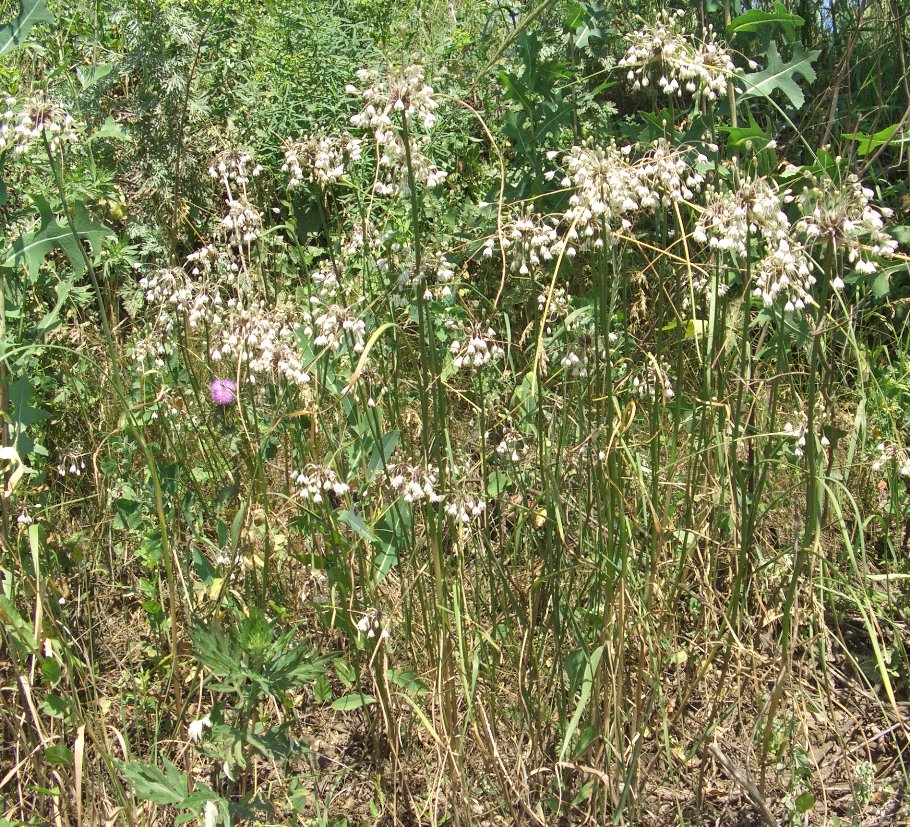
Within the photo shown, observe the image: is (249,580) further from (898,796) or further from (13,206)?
(13,206)

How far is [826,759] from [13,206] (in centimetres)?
338

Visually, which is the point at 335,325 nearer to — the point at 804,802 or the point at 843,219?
the point at 843,219

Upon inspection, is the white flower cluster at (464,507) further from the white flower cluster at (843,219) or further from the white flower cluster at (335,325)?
the white flower cluster at (843,219)

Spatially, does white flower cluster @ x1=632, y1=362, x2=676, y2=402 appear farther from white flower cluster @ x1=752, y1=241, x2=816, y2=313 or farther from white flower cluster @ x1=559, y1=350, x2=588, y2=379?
white flower cluster @ x1=752, y1=241, x2=816, y2=313

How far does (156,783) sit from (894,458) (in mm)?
2209

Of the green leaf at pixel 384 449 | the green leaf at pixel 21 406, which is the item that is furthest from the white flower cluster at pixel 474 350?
the green leaf at pixel 21 406

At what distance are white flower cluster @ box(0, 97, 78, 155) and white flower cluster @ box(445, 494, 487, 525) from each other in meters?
1.26

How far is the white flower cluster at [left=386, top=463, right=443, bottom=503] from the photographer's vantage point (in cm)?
211

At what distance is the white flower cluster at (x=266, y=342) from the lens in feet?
7.97

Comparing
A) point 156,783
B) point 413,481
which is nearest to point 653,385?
point 413,481

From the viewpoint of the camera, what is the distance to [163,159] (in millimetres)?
4406

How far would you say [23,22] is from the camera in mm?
2512

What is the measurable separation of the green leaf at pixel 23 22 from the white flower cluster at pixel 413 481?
148cm

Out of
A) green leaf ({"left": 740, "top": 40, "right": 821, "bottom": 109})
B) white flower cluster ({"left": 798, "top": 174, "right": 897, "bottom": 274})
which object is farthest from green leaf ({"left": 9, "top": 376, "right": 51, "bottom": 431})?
green leaf ({"left": 740, "top": 40, "right": 821, "bottom": 109})
